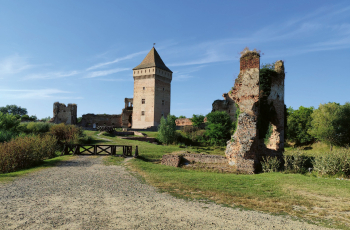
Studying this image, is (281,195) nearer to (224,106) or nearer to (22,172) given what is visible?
(22,172)

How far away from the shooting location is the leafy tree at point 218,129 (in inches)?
1205

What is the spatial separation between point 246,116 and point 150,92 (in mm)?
30268

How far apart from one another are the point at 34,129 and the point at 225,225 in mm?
23873

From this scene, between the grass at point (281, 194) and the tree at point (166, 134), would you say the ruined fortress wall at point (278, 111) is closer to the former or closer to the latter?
the grass at point (281, 194)

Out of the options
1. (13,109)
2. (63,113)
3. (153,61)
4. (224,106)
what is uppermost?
(153,61)

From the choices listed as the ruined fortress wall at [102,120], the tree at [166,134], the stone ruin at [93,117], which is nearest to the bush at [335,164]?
the tree at [166,134]

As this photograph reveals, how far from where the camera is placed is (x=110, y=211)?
5402 millimetres

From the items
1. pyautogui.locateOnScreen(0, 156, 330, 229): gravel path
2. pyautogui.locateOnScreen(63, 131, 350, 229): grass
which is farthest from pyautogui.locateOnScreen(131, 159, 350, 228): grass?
pyautogui.locateOnScreen(0, 156, 330, 229): gravel path

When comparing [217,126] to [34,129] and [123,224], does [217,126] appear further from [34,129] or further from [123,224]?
[123,224]

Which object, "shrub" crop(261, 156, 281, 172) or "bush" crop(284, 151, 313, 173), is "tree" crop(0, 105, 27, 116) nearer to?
"shrub" crop(261, 156, 281, 172)

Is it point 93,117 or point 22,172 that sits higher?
point 93,117

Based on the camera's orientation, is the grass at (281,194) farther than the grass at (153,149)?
No

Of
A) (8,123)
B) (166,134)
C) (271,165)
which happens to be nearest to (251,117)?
(271,165)

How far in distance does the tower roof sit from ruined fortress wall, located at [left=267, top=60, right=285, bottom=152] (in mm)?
28231
